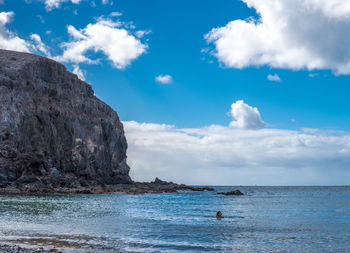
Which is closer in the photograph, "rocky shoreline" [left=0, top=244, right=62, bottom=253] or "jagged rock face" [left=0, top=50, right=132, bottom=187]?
"rocky shoreline" [left=0, top=244, right=62, bottom=253]

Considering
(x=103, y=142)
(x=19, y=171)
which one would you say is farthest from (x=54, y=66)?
(x=19, y=171)

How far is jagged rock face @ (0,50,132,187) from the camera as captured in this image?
3398 inches

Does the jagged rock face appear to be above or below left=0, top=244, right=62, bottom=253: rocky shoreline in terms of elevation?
above

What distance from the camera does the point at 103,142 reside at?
5002 inches

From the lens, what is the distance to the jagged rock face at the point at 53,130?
8631 centimetres

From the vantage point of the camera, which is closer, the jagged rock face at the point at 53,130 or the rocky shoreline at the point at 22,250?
the rocky shoreline at the point at 22,250

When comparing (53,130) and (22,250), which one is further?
(53,130)

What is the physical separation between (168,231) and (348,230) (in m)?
15.2

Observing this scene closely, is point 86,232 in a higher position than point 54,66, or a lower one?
lower

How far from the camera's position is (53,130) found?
10700cm

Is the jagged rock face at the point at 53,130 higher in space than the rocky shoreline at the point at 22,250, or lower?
higher

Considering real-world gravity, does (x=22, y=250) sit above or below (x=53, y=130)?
below

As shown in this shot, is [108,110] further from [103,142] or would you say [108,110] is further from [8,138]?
[8,138]

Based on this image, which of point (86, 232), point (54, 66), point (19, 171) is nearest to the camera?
point (86, 232)
